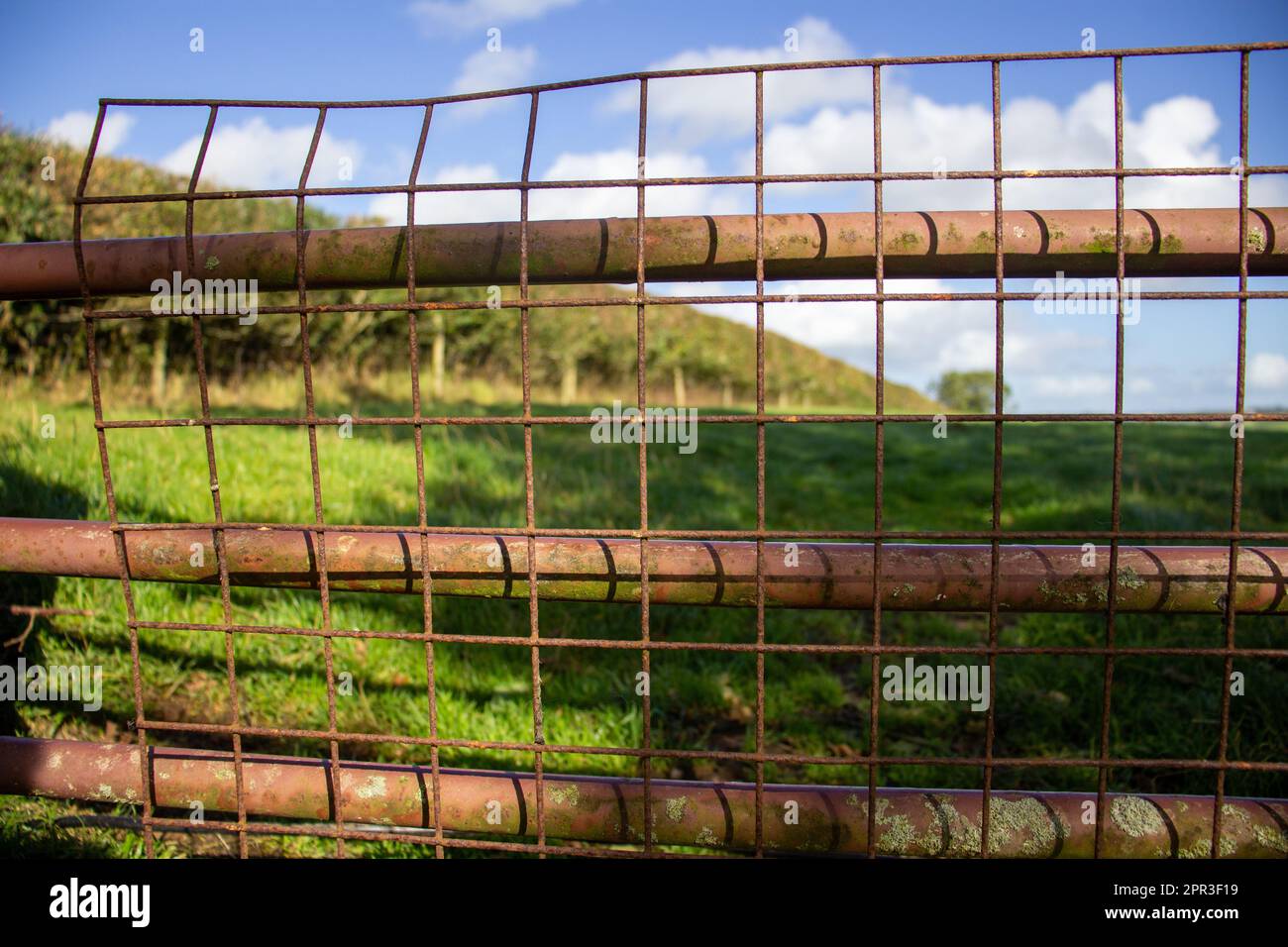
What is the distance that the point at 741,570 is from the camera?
192 cm

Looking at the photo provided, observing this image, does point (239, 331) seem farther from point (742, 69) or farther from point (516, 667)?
point (742, 69)

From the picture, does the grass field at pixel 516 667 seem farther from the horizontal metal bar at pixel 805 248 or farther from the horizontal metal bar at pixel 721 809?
the horizontal metal bar at pixel 805 248

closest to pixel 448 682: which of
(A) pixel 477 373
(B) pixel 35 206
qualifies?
(B) pixel 35 206

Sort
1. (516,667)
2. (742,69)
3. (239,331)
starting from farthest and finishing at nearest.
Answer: (239,331)
(516,667)
(742,69)

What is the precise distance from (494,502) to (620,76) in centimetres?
345

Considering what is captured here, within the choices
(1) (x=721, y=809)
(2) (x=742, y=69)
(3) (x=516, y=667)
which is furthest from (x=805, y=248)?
(3) (x=516, y=667)

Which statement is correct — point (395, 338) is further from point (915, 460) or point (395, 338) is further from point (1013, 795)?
point (1013, 795)

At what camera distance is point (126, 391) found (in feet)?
31.9

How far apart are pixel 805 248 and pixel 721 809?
141 cm
